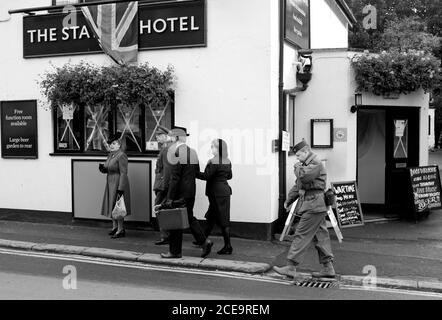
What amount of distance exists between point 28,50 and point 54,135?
179cm

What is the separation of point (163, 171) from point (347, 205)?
12.2 ft

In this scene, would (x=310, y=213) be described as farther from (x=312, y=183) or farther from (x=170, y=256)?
(x=170, y=256)

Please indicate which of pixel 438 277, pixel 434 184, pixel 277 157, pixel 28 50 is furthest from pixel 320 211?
pixel 28 50

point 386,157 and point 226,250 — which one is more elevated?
point 386,157

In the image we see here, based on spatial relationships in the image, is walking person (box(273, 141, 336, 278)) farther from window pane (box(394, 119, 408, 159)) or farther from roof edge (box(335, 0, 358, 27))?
roof edge (box(335, 0, 358, 27))

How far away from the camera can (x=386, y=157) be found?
37.8 ft

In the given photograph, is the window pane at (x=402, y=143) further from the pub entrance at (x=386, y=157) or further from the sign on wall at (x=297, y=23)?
the sign on wall at (x=297, y=23)

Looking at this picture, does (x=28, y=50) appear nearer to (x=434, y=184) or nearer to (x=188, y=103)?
(x=188, y=103)

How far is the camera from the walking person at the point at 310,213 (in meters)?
6.92

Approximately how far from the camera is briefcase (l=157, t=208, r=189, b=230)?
7613 millimetres

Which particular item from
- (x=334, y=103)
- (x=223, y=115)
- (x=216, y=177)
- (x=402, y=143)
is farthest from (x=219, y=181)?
(x=402, y=143)

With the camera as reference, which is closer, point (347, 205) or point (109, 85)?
point (109, 85)

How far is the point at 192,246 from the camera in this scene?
8.82 m

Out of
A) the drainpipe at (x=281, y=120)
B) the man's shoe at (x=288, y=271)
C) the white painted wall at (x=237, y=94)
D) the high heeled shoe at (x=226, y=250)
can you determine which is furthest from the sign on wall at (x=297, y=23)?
the man's shoe at (x=288, y=271)
